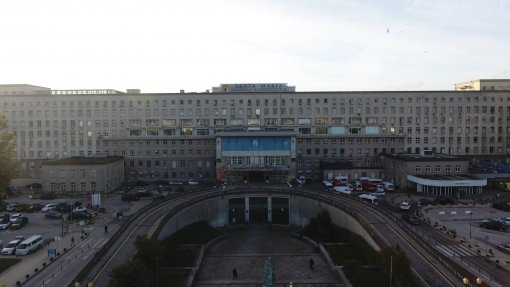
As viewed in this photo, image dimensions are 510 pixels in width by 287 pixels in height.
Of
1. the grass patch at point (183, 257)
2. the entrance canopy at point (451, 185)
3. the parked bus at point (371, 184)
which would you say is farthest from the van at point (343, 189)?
the grass patch at point (183, 257)

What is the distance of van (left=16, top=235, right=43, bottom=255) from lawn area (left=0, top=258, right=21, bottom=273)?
1.46m

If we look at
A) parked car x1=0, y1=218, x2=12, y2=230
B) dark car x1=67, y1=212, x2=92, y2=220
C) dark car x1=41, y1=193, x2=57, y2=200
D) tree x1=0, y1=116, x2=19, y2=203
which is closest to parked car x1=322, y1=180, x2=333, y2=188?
dark car x1=67, y1=212, x2=92, y2=220

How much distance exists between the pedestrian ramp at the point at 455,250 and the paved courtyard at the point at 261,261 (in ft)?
37.8

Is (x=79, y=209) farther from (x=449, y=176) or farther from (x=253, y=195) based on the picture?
(x=449, y=176)

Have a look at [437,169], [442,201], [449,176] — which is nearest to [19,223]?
[442,201]

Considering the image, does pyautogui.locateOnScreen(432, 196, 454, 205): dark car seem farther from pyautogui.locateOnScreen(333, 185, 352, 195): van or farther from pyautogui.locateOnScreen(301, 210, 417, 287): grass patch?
pyautogui.locateOnScreen(301, 210, 417, 287): grass patch

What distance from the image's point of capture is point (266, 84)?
90.3 metres

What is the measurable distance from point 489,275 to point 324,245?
18308mm

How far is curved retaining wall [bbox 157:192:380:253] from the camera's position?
50.5 meters

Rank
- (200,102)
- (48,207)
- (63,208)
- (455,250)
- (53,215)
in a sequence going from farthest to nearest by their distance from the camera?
1. (200,102)
2. (48,207)
3. (63,208)
4. (53,215)
5. (455,250)

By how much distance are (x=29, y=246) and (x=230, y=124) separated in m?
52.1

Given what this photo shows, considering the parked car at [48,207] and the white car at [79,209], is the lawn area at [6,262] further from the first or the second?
the parked car at [48,207]

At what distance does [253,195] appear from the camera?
65750 mm

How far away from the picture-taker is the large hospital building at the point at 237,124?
85.6m
